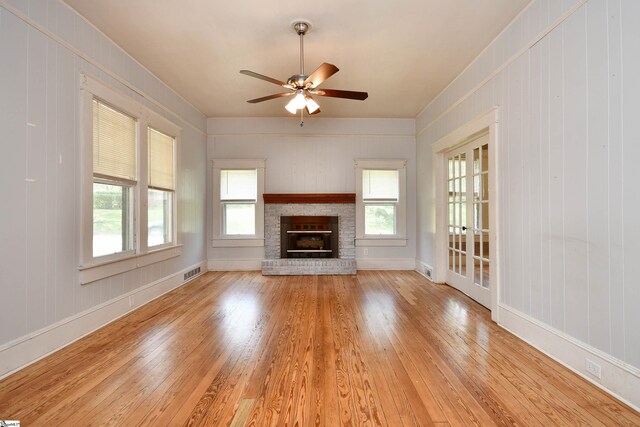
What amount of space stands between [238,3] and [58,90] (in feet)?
5.73

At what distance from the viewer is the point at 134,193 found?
3773 millimetres

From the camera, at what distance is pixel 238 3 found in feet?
8.95

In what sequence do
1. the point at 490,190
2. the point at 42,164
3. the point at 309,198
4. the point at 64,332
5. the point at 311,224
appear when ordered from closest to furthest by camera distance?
the point at 42,164 → the point at 64,332 → the point at 490,190 → the point at 309,198 → the point at 311,224

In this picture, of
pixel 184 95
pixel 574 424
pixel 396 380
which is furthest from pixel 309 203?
pixel 574 424

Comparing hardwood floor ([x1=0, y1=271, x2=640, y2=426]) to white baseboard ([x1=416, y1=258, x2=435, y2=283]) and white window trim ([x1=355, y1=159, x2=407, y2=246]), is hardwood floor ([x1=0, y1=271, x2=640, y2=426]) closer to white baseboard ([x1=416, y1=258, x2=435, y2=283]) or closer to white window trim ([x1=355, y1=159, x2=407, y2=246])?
white baseboard ([x1=416, y1=258, x2=435, y2=283])

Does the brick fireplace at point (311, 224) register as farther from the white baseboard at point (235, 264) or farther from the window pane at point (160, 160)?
the window pane at point (160, 160)

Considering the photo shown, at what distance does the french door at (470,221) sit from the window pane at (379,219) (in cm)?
144

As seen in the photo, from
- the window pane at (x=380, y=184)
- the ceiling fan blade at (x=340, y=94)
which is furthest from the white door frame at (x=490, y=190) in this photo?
the ceiling fan blade at (x=340, y=94)

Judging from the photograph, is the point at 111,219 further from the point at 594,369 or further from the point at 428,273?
the point at 428,273

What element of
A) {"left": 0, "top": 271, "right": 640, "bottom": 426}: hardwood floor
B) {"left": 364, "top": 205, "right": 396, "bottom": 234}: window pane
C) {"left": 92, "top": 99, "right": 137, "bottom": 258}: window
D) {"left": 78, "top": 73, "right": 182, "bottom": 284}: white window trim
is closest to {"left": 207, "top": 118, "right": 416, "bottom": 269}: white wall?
{"left": 364, "top": 205, "right": 396, "bottom": 234}: window pane

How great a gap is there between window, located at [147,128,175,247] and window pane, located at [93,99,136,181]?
0.45 m

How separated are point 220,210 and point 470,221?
4.48 meters

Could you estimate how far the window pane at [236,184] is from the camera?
20.0 feet

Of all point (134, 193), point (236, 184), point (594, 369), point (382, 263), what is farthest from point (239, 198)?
point (594, 369)
